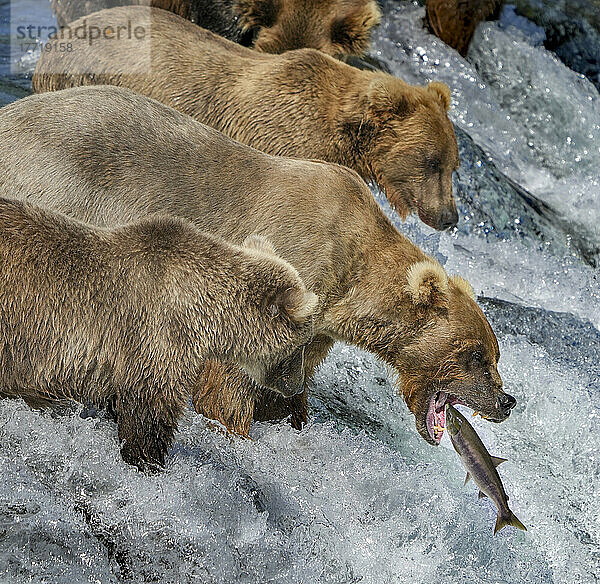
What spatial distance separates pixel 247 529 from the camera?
17.7ft

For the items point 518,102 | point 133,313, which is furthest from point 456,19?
point 133,313

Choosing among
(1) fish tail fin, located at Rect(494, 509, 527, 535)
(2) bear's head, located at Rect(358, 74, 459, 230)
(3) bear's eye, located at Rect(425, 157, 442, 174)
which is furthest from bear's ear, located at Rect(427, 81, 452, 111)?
(1) fish tail fin, located at Rect(494, 509, 527, 535)

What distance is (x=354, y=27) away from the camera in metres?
8.67

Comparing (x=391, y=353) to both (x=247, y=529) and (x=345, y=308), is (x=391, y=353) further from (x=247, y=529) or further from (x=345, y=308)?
(x=247, y=529)

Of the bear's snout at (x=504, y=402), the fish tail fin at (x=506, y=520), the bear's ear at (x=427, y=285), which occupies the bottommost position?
the fish tail fin at (x=506, y=520)

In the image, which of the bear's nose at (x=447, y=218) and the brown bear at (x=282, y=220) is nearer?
the brown bear at (x=282, y=220)

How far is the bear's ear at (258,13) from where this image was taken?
8828 millimetres

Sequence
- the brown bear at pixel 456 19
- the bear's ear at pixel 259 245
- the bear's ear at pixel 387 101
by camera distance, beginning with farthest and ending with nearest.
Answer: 1. the brown bear at pixel 456 19
2. the bear's ear at pixel 387 101
3. the bear's ear at pixel 259 245

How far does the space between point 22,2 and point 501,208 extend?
692 cm

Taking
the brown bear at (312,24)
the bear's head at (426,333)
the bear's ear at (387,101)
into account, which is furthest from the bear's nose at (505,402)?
the brown bear at (312,24)

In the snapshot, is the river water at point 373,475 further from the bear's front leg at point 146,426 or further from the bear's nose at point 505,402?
the bear's nose at point 505,402

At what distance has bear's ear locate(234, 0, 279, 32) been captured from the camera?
29.0ft

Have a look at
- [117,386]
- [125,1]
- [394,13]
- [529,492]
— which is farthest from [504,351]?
[394,13]

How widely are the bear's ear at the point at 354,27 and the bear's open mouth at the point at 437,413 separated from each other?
382 cm
